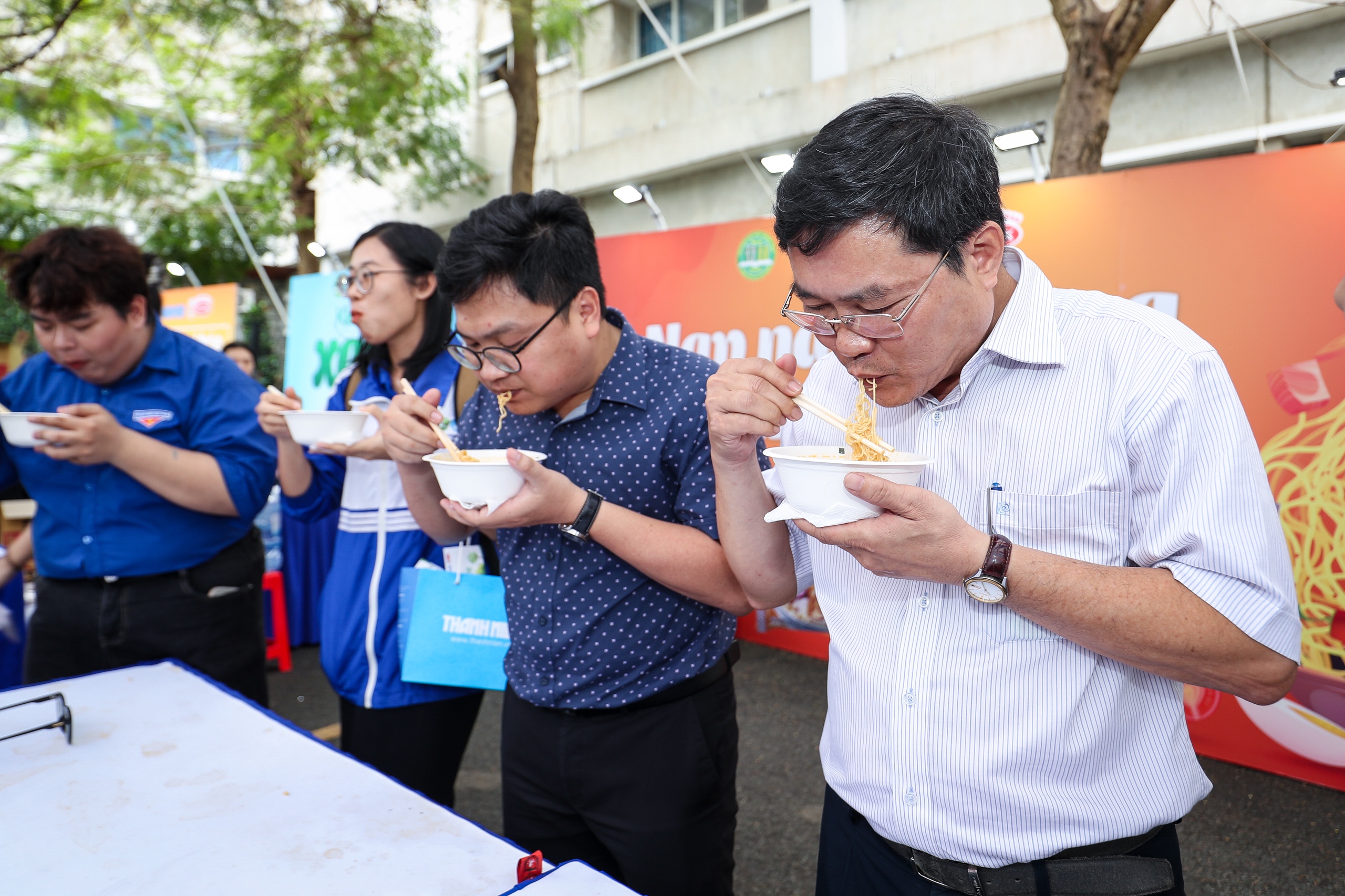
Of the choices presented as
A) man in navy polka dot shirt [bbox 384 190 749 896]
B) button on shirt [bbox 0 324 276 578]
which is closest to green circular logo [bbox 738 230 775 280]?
button on shirt [bbox 0 324 276 578]

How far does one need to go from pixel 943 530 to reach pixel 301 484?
6.43 ft

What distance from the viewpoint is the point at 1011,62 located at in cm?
687

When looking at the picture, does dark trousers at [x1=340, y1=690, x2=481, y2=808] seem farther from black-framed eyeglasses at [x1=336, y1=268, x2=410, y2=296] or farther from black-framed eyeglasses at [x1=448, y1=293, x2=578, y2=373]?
black-framed eyeglasses at [x1=336, y1=268, x2=410, y2=296]

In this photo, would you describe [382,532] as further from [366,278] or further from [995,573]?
[995,573]

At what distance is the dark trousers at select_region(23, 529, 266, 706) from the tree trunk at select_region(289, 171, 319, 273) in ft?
25.6

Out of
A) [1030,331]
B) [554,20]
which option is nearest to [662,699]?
[1030,331]

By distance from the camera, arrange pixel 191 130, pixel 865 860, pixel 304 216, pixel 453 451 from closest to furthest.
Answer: pixel 865 860
pixel 453 451
pixel 191 130
pixel 304 216

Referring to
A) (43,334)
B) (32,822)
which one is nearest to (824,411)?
(32,822)

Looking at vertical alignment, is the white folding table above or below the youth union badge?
below

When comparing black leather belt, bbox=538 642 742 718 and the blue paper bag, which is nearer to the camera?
black leather belt, bbox=538 642 742 718

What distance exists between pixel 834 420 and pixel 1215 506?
0.49 meters

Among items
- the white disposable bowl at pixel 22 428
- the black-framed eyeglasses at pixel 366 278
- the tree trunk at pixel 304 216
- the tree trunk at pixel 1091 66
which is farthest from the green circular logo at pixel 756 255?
the tree trunk at pixel 304 216

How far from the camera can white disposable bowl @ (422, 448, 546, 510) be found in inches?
58.7

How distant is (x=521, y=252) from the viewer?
66.9 inches
